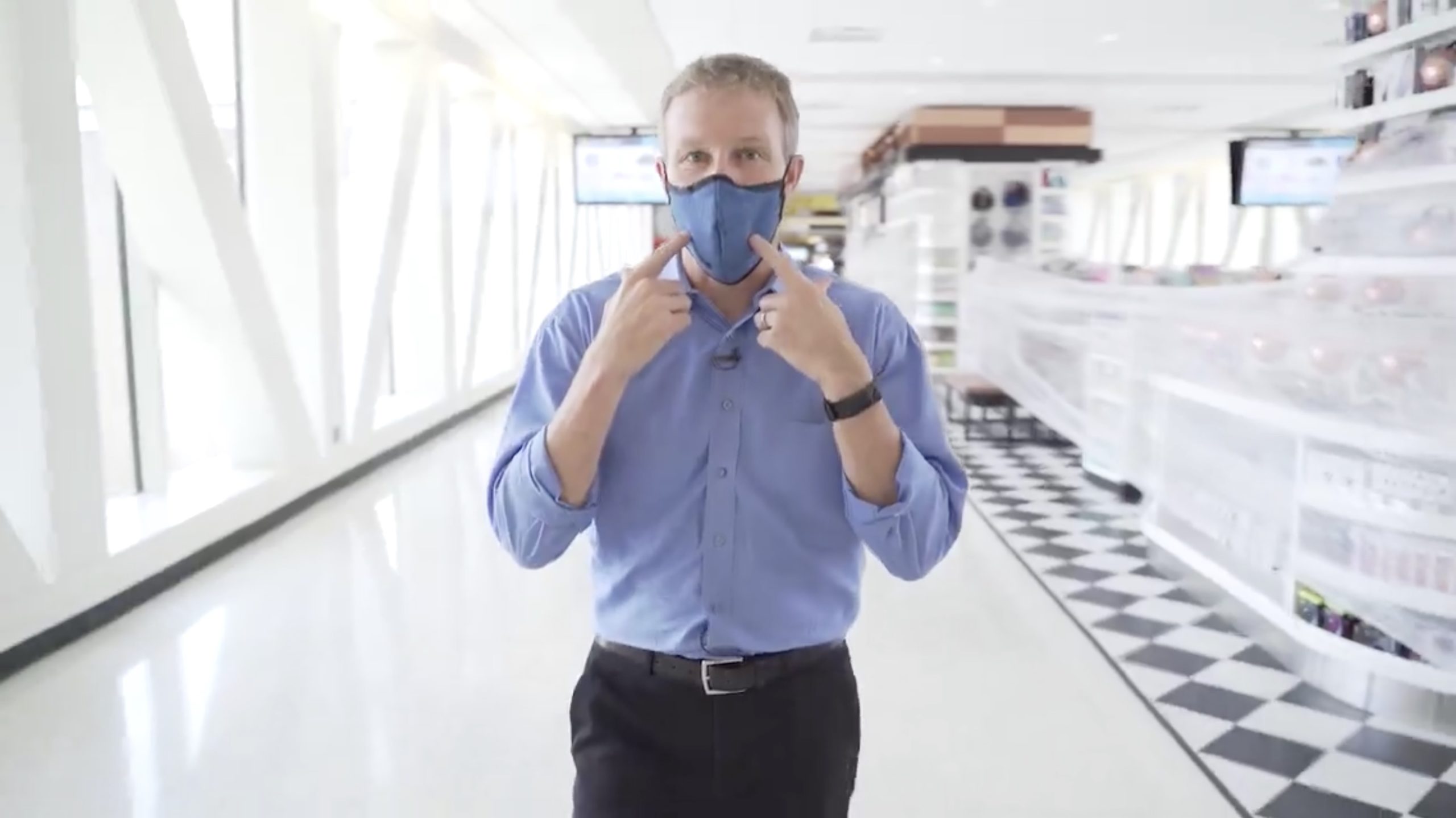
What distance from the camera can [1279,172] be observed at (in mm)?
11180

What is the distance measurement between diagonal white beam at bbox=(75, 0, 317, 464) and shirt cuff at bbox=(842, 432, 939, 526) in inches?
182

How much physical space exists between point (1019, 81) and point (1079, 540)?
24.8ft

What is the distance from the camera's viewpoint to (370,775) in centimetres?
317

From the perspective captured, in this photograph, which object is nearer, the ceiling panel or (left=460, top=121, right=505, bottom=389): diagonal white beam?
the ceiling panel

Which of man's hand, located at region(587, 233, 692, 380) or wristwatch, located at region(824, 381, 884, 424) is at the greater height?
man's hand, located at region(587, 233, 692, 380)

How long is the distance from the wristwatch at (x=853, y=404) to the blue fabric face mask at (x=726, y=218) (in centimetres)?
23

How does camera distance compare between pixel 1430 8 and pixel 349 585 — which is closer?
pixel 1430 8

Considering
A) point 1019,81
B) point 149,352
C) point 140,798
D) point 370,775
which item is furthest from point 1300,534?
point 1019,81

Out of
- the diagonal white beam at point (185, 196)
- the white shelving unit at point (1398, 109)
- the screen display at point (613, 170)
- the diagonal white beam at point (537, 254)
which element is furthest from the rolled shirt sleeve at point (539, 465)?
the diagonal white beam at point (537, 254)

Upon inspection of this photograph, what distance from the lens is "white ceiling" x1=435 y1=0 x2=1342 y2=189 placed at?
8484mm

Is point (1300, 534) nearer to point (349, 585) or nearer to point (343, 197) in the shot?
point (349, 585)

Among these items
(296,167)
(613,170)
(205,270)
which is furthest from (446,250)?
(205,270)

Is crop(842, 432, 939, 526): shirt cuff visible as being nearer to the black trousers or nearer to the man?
the man

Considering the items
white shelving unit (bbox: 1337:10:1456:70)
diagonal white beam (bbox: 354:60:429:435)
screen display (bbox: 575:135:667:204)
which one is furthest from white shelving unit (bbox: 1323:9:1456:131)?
screen display (bbox: 575:135:667:204)
